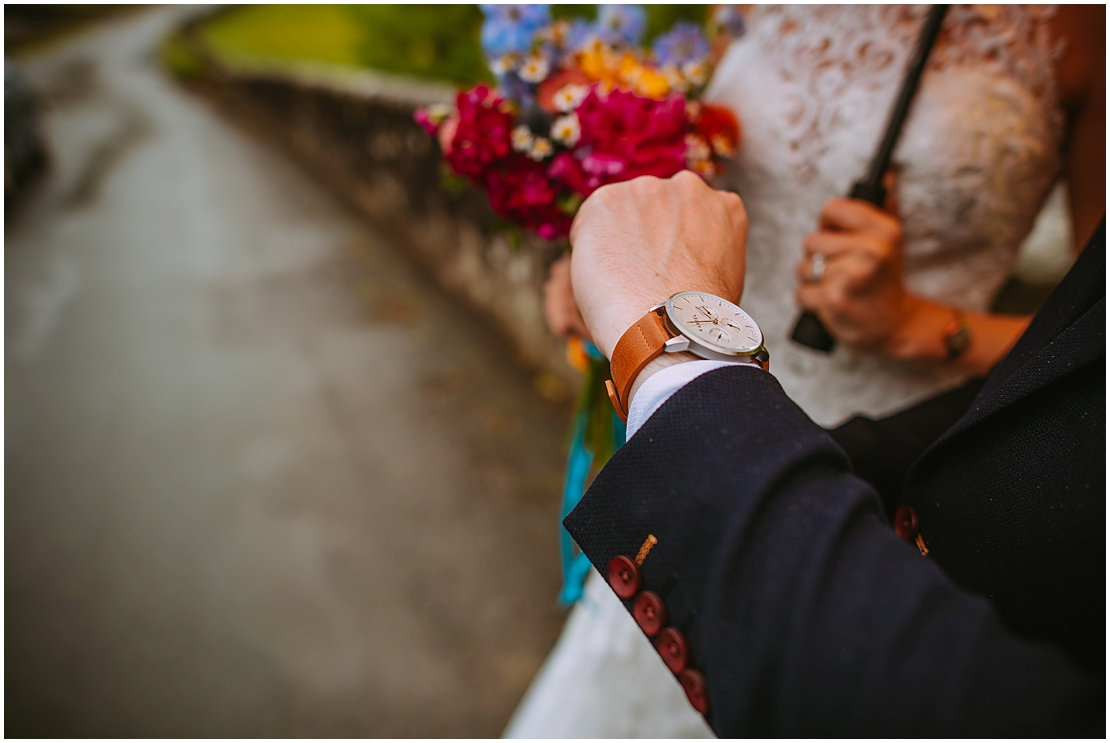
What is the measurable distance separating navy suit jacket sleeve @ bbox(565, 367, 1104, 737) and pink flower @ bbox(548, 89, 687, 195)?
19.8 inches

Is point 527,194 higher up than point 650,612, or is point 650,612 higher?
point 527,194

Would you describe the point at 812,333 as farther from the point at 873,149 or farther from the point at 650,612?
the point at 650,612

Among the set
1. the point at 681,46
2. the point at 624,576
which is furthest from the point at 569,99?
the point at 624,576

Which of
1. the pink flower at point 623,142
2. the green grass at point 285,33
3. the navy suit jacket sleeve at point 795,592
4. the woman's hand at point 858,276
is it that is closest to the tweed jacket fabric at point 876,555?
the navy suit jacket sleeve at point 795,592

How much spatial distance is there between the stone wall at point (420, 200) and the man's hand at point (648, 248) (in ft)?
1.71

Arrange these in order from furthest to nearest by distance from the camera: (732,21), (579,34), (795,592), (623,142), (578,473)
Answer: (578,473)
(732,21)
(579,34)
(623,142)
(795,592)

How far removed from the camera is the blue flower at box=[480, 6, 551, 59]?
1169 millimetres

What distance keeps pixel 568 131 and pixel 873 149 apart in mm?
644

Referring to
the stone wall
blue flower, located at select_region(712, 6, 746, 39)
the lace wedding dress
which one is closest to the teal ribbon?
the lace wedding dress

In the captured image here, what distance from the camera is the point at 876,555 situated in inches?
18.8

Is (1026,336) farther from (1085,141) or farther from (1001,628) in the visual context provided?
(1085,141)

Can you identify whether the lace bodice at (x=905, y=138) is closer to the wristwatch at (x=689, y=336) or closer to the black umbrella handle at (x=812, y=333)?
the black umbrella handle at (x=812, y=333)

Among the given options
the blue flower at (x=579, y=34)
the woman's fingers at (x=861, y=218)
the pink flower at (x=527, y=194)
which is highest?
the blue flower at (x=579, y=34)

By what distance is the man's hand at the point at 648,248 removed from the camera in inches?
27.1
